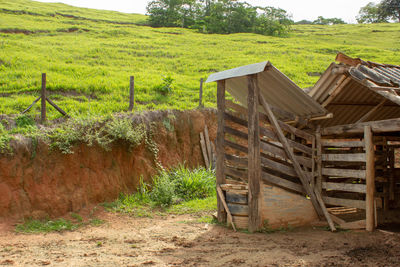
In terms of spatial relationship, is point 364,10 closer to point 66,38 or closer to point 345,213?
point 66,38

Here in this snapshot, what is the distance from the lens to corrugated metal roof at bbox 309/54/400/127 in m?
7.12

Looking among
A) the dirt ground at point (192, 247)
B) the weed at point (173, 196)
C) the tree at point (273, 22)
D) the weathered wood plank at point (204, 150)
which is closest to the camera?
the dirt ground at point (192, 247)

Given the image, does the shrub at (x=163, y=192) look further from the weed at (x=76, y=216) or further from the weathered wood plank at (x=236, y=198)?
the weathered wood plank at (x=236, y=198)

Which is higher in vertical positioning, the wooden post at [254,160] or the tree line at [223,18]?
the tree line at [223,18]

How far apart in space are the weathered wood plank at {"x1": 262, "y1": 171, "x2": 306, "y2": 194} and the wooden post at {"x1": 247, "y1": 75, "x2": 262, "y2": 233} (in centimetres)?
28

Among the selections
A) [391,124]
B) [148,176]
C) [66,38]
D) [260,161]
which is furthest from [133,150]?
[66,38]

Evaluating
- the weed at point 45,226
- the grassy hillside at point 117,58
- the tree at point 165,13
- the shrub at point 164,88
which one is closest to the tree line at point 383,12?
the grassy hillside at point 117,58

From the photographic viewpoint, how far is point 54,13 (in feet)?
128

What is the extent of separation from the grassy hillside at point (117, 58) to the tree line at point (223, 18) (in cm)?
523

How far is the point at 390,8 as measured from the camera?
63812 millimetres

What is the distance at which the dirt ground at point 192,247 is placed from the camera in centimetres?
635

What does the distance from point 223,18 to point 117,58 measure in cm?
2606

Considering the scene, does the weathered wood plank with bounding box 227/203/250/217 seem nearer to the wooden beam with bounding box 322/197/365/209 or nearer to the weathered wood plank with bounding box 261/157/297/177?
the weathered wood plank with bounding box 261/157/297/177

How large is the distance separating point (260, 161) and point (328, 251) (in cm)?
229
